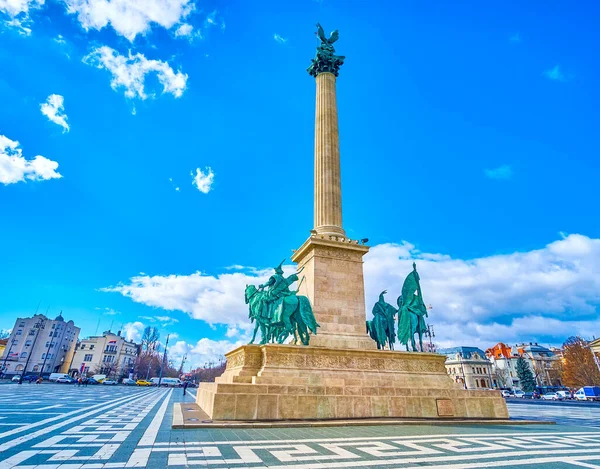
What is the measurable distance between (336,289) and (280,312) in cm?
346

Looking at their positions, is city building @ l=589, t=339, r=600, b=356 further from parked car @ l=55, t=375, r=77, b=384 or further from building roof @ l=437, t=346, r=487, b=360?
parked car @ l=55, t=375, r=77, b=384

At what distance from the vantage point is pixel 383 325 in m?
15.5

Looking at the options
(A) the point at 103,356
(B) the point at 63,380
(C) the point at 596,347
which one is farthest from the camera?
(A) the point at 103,356

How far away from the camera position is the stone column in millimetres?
18016

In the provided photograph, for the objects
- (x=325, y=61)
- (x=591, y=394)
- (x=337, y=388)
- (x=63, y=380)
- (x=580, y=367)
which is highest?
(x=325, y=61)

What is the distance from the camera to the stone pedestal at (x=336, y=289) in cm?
1460

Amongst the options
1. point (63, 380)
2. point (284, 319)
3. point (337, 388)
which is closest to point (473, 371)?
point (63, 380)

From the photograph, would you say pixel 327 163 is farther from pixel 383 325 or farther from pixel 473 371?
pixel 473 371

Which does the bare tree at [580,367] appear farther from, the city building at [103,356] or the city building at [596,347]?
the city building at [103,356]

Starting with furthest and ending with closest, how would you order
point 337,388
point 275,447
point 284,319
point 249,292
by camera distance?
point 249,292, point 284,319, point 337,388, point 275,447

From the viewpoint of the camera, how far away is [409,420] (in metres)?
11.6

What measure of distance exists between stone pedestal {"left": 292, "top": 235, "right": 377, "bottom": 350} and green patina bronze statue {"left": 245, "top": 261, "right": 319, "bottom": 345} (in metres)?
1.23

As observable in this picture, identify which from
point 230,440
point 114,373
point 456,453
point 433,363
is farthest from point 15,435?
point 114,373

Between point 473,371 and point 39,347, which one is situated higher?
point 39,347
